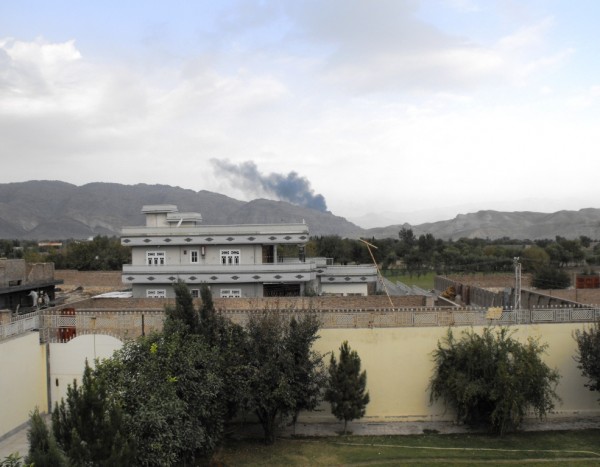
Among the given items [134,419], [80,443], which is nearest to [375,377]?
[134,419]

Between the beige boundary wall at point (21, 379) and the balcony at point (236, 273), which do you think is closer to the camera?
the beige boundary wall at point (21, 379)

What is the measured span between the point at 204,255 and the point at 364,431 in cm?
1575

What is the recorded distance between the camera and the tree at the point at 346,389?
16609 mm

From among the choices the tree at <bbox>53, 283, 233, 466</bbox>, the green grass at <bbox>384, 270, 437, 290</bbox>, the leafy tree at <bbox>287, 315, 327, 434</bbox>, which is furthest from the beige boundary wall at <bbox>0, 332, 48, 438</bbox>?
the green grass at <bbox>384, 270, 437, 290</bbox>

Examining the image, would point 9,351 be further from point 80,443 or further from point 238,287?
point 238,287

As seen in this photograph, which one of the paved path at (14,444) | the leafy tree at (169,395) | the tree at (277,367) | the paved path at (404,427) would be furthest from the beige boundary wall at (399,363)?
the leafy tree at (169,395)

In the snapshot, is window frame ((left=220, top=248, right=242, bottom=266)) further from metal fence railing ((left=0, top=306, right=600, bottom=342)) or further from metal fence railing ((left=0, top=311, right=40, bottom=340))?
metal fence railing ((left=0, top=311, right=40, bottom=340))

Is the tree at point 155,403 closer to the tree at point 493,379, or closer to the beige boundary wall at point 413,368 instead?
the beige boundary wall at point 413,368

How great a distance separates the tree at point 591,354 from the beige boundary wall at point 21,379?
1651cm

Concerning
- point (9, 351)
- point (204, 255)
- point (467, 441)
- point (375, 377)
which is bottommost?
point (467, 441)

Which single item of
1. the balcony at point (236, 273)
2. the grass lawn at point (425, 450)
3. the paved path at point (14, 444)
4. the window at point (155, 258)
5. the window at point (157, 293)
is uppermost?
the window at point (155, 258)

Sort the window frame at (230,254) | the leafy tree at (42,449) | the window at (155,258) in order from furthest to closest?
the window at (155,258) → the window frame at (230,254) → the leafy tree at (42,449)

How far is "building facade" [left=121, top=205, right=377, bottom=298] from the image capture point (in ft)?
98.1

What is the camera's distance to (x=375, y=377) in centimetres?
1786
